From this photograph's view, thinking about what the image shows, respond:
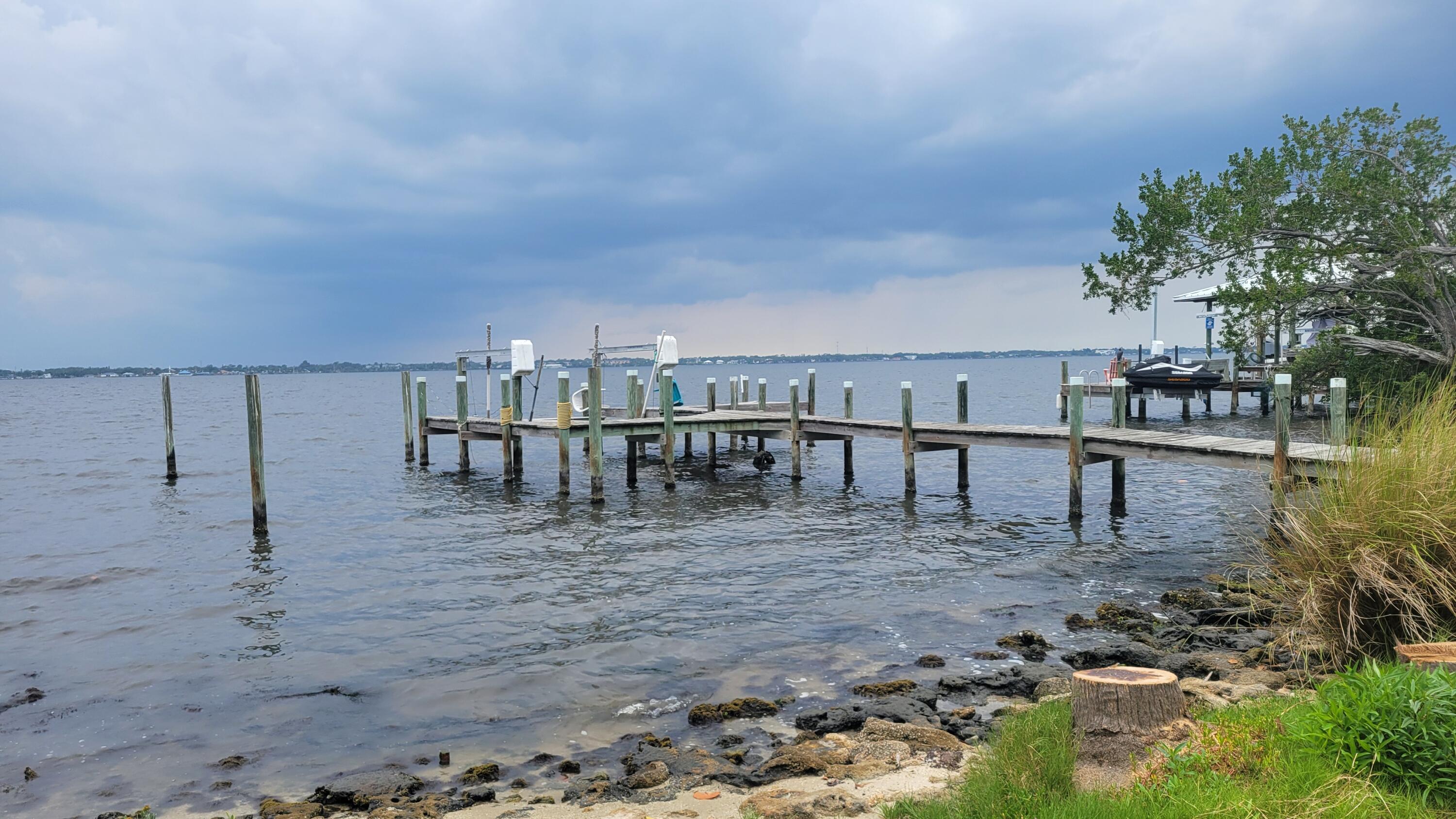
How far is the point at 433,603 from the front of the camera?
38.9ft

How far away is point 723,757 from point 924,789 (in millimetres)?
1711

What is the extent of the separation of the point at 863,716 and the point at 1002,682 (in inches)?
60.2

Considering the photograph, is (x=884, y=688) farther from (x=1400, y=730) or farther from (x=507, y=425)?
(x=507, y=425)

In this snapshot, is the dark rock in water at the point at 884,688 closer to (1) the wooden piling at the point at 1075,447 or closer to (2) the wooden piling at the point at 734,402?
(1) the wooden piling at the point at 1075,447

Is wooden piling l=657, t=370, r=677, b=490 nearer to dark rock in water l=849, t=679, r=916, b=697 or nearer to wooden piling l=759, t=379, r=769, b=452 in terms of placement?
wooden piling l=759, t=379, r=769, b=452

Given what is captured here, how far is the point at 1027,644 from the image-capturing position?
9344mm

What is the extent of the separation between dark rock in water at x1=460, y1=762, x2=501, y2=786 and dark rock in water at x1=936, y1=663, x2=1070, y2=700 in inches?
151

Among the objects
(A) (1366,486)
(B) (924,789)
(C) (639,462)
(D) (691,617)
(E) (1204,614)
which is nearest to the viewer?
(B) (924,789)

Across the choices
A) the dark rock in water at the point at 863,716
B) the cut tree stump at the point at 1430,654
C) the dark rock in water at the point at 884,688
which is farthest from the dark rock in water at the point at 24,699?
the cut tree stump at the point at 1430,654

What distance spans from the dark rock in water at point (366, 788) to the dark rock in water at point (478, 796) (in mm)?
488

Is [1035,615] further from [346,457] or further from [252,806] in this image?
[346,457]

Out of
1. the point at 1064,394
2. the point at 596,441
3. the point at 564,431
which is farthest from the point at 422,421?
the point at 1064,394

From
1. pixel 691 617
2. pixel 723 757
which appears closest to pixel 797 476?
pixel 691 617

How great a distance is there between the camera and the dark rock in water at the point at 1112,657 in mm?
8391
